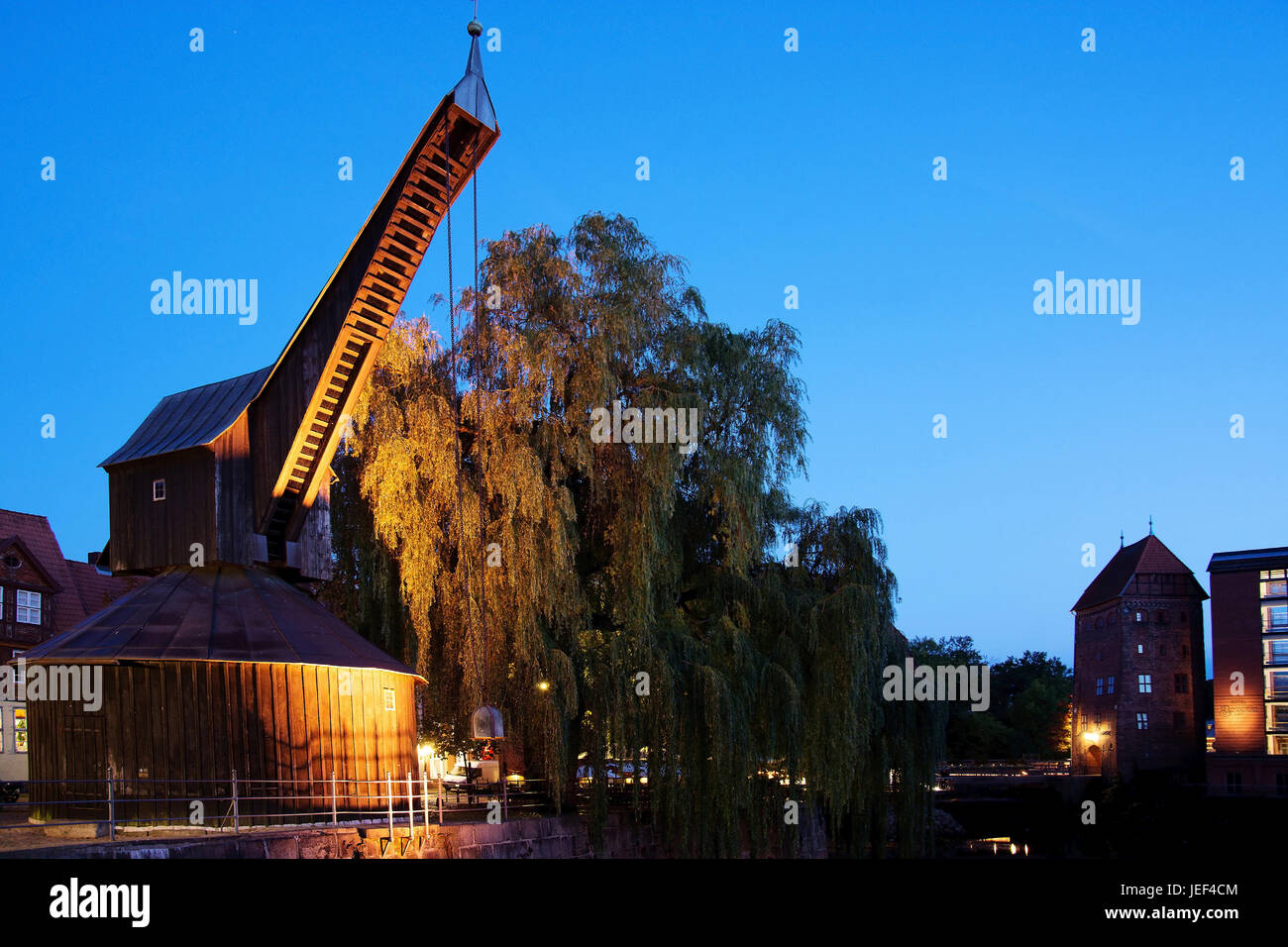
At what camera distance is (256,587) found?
22141 mm

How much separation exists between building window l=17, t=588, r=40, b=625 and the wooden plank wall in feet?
64.2

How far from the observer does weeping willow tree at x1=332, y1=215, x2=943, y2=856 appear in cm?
2283

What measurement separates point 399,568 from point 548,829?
239 inches

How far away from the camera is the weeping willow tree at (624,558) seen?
22.8 metres

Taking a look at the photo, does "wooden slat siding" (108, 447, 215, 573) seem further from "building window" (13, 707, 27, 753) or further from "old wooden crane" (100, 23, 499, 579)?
"building window" (13, 707, 27, 753)

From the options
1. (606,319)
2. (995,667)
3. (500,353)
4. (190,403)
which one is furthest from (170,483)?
(995,667)

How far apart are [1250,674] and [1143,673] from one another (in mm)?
6438

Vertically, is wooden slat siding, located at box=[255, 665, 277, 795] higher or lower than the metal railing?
higher

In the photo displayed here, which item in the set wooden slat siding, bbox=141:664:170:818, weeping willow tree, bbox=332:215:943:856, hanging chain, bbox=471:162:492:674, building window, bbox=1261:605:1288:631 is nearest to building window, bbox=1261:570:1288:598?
building window, bbox=1261:605:1288:631

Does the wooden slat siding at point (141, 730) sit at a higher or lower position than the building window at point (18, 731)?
higher

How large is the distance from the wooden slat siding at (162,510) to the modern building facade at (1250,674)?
54716mm

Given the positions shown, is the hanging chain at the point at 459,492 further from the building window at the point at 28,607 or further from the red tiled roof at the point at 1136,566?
the red tiled roof at the point at 1136,566

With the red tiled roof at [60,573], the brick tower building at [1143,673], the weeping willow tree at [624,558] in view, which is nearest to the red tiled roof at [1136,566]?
the brick tower building at [1143,673]

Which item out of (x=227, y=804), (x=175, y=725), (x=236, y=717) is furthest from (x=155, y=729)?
(x=227, y=804)
